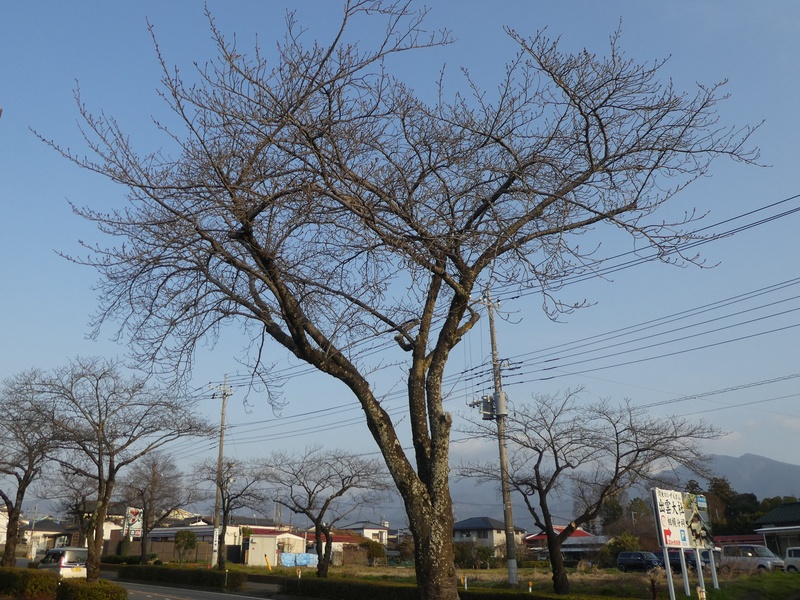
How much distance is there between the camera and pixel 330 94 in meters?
7.18

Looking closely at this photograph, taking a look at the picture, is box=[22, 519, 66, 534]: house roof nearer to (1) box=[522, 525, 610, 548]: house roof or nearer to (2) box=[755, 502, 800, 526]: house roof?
(1) box=[522, 525, 610, 548]: house roof

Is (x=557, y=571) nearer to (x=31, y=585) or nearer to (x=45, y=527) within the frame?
(x=31, y=585)

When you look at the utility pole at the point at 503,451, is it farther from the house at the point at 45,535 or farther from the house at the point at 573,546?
the house at the point at 45,535

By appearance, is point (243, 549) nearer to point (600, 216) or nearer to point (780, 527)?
point (780, 527)

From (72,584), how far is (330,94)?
48.4ft

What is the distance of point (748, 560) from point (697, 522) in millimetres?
15583

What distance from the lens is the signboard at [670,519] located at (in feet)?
61.1

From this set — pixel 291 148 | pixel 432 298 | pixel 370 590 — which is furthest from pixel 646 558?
pixel 291 148

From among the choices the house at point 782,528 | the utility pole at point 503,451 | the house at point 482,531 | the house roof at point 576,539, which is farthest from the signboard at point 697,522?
the house at point 482,531

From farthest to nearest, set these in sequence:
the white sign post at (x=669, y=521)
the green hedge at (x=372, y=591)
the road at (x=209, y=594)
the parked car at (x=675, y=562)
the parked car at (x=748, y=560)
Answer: the parked car at (x=675, y=562) < the parked car at (x=748, y=560) < the road at (x=209, y=594) < the green hedge at (x=372, y=591) < the white sign post at (x=669, y=521)

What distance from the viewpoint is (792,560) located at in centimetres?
3631

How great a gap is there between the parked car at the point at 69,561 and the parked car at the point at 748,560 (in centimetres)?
2569

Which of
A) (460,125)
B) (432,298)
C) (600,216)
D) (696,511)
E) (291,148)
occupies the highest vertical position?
(460,125)

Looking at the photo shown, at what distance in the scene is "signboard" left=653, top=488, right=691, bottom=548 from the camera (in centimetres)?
1862
